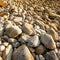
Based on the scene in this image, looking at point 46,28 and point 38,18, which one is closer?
point 46,28

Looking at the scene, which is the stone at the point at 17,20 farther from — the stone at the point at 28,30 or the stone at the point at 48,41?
the stone at the point at 48,41

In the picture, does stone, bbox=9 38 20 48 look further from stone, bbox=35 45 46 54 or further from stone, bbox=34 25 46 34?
stone, bbox=34 25 46 34

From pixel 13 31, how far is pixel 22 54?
0.36 m

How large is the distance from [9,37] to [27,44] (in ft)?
0.79

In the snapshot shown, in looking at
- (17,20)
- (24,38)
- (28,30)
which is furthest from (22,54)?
(17,20)

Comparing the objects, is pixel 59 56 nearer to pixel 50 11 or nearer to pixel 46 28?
pixel 46 28

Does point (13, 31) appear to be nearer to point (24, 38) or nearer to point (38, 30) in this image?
point (24, 38)

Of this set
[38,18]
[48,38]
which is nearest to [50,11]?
[38,18]

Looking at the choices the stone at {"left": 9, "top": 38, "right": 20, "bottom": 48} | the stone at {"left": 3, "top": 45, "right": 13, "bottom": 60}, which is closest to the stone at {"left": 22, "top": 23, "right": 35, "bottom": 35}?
the stone at {"left": 9, "top": 38, "right": 20, "bottom": 48}

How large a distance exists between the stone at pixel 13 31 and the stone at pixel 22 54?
23 cm

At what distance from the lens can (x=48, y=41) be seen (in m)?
2.11

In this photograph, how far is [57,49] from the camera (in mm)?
2150

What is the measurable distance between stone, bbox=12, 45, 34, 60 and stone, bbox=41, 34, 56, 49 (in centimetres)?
23

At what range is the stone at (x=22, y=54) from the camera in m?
1.92
